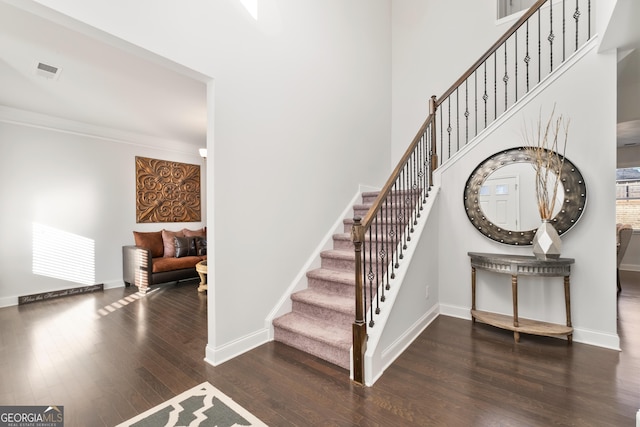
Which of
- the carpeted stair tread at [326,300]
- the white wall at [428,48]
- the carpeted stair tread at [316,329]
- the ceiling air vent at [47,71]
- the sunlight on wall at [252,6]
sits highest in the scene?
the white wall at [428,48]

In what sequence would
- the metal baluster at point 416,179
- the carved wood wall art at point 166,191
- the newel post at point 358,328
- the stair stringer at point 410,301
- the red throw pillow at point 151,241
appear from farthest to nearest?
the carved wood wall art at point 166,191
the red throw pillow at point 151,241
the metal baluster at point 416,179
the stair stringer at point 410,301
the newel post at point 358,328

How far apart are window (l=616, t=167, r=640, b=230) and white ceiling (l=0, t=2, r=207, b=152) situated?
9.31m

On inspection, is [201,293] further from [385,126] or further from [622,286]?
[622,286]

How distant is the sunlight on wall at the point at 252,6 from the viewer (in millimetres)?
2629

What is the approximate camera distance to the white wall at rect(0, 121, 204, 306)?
406 cm

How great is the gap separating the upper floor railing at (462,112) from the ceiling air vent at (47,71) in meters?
3.70

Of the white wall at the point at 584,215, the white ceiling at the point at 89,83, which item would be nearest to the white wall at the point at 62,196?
the white ceiling at the point at 89,83

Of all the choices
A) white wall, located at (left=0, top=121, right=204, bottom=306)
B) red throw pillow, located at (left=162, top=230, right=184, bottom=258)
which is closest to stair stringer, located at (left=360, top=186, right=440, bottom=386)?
red throw pillow, located at (left=162, top=230, right=184, bottom=258)

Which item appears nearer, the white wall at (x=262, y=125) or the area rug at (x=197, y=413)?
the area rug at (x=197, y=413)

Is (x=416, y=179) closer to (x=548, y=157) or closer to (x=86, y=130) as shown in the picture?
(x=548, y=157)

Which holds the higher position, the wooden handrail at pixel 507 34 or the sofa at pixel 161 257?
the wooden handrail at pixel 507 34

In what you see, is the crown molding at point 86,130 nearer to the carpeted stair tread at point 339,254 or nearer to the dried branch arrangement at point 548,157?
the carpeted stair tread at point 339,254

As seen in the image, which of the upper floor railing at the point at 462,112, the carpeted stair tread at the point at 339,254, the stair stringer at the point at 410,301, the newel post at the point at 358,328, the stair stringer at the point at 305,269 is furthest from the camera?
the carpeted stair tread at the point at 339,254

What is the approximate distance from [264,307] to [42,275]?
161 inches
